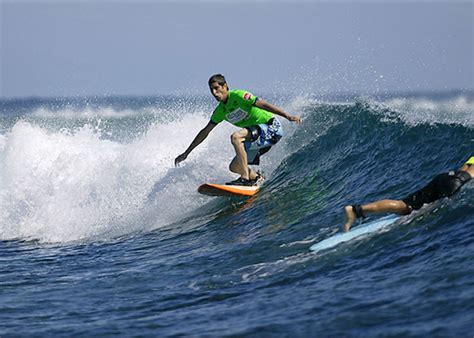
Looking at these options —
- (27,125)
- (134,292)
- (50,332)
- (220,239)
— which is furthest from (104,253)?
(27,125)

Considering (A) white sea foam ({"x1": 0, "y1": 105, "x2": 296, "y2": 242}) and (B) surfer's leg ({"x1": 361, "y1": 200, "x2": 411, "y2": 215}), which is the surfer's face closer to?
(A) white sea foam ({"x1": 0, "y1": 105, "x2": 296, "y2": 242})

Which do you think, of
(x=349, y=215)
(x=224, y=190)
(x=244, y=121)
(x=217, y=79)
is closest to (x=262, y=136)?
(x=244, y=121)

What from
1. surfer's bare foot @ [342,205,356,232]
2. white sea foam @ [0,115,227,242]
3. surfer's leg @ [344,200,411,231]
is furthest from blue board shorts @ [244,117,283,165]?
surfer's bare foot @ [342,205,356,232]

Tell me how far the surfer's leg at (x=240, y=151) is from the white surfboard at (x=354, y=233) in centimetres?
309

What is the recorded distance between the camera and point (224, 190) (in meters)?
10.9

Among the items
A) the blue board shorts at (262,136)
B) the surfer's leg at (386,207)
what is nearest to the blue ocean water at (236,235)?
the surfer's leg at (386,207)

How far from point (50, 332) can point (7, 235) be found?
20.8 ft

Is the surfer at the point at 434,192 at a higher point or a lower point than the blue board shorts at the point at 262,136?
lower

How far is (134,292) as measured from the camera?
7.43m

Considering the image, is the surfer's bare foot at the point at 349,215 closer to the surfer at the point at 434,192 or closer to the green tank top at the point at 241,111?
the surfer at the point at 434,192

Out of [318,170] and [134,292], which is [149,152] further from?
[134,292]

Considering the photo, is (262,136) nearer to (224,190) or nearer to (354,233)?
(224,190)

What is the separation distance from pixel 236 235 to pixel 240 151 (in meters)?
1.47

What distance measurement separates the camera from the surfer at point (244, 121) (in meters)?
10.3
